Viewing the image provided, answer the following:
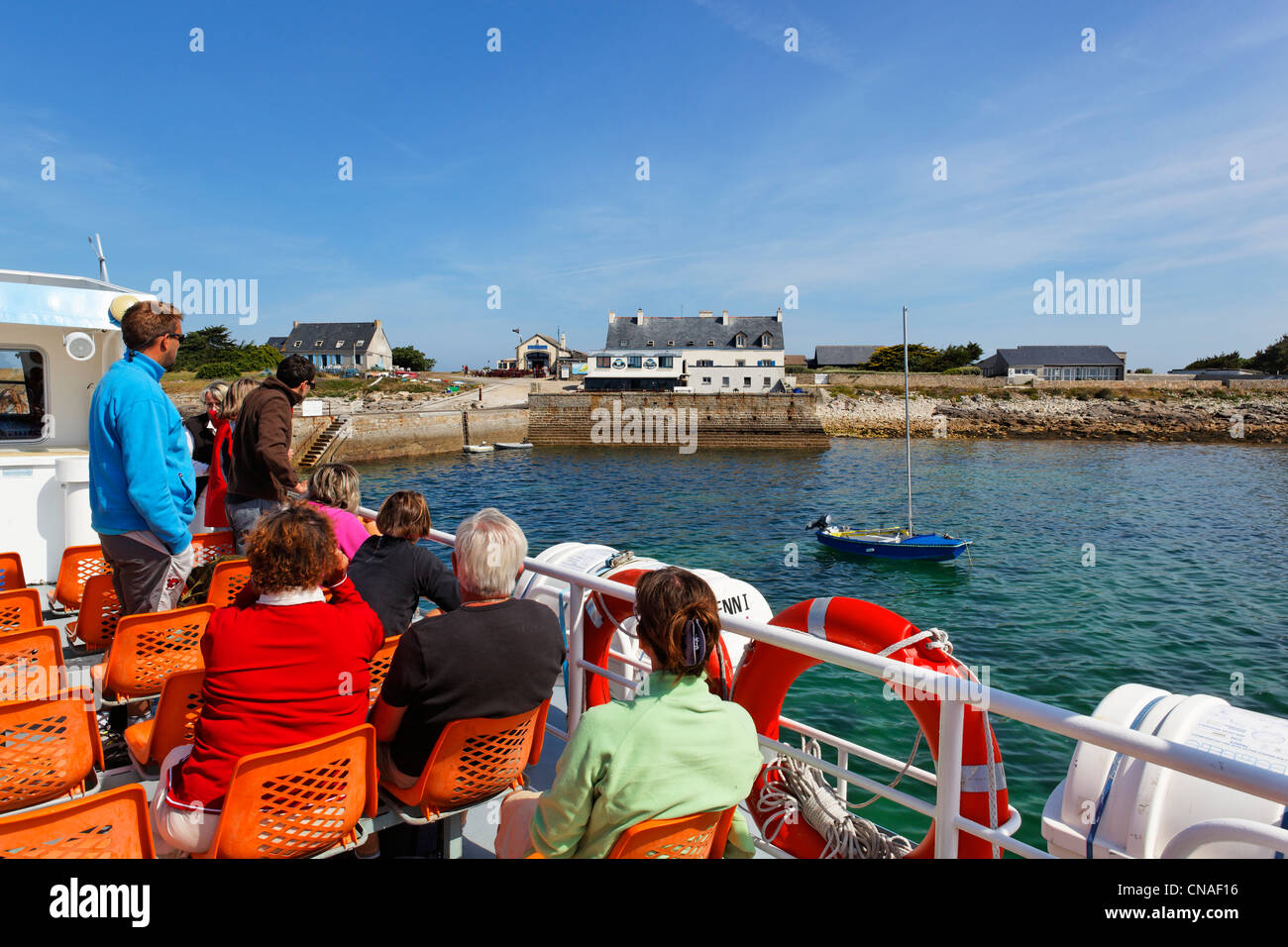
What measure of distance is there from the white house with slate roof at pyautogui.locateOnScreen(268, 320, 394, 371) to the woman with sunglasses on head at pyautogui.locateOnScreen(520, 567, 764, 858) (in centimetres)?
10142

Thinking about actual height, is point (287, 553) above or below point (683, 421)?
below

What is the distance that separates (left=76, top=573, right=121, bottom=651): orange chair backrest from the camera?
4527 mm

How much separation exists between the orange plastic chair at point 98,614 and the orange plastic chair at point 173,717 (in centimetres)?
174

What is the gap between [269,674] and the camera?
263 centimetres

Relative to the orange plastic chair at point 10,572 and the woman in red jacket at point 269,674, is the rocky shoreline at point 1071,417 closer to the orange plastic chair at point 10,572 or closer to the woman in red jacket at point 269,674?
the orange plastic chair at point 10,572

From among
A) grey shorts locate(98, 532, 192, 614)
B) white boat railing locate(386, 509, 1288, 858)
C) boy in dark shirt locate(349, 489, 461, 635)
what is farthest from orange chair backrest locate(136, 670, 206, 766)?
white boat railing locate(386, 509, 1288, 858)

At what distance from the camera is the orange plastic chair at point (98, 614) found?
4.53m

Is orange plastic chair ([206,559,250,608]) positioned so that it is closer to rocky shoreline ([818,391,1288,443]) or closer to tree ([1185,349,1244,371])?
rocky shoreline ([818,391,1288,443])

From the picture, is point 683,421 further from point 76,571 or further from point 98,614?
point 98,614

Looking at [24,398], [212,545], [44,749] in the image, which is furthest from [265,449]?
[24,398]

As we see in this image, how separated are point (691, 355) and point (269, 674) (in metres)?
77.5

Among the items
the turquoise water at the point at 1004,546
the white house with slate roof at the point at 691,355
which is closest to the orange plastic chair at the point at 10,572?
the turquoise water at the point at 1004,546

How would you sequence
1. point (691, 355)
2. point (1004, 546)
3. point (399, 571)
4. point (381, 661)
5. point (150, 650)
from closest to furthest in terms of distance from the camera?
point (381, 661), point (150, 650), point (399, 571), point (1004, 546), point (691, 355)
